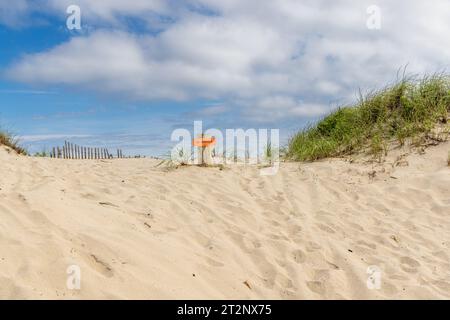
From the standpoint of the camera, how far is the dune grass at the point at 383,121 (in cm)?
840

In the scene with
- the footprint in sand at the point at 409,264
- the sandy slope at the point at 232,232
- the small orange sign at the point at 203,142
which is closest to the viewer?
the sandy slope at the point at 232,232

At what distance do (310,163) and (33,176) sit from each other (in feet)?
14.9

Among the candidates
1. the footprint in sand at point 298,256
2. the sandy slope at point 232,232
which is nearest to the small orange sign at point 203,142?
the sandy slope at point 232,232

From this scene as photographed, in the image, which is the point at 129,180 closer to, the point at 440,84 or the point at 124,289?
the point at 124,289

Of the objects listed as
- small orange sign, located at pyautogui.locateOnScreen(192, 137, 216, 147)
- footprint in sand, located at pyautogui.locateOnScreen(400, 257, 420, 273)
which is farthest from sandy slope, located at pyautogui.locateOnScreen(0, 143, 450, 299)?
small orange sign, located at pyautogui.locateOnScreen(192, 137, 216, 147)

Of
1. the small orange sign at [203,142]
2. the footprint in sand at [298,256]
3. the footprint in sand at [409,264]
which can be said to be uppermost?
the small orange sign at [203,142]

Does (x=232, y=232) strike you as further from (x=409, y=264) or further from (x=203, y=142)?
(x=203, y=142)

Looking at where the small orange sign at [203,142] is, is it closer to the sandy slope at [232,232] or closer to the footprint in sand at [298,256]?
the sandy slope at [232,232]

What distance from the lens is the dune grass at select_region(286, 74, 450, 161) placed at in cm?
840

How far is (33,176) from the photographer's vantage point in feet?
25.2

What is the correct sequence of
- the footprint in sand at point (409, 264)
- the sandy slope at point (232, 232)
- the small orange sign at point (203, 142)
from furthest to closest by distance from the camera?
the small orange sign at point (203, 142) → the footprint in sand at point (409, 264) → the sandy slope at point (232, 232)

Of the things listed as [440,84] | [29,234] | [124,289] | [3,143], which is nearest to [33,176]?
[3,143]

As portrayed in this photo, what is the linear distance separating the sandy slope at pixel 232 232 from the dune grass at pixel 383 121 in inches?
34.7

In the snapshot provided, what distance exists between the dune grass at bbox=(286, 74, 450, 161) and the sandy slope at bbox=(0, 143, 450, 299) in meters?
0.88
